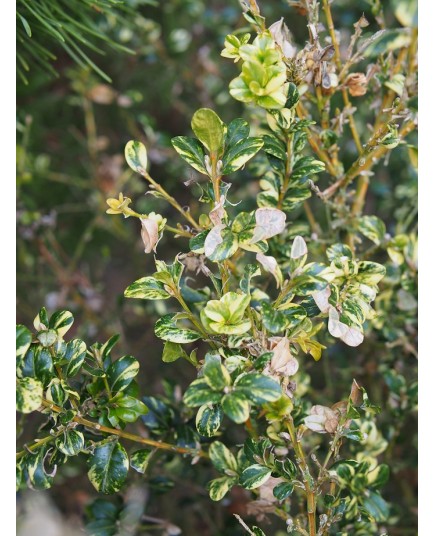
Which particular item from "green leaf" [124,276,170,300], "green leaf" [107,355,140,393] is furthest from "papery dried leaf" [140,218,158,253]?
"green leaf" [107,355,140,393]

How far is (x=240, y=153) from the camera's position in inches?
23.4

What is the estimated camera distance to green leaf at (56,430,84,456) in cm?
60

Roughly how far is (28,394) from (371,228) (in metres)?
0.47

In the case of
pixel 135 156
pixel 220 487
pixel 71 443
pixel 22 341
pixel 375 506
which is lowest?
pixel 375 506

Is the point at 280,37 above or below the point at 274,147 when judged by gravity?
Answer: above

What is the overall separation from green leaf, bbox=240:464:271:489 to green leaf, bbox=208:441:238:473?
6cm

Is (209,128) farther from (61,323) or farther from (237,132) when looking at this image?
(61,323)


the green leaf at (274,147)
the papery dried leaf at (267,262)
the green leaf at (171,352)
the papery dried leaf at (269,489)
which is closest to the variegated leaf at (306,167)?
the green leaf at (274,147)

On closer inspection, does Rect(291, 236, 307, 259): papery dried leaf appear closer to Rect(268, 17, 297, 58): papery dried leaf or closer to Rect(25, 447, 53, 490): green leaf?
Rect(268, 17, 297, 58): papery dried leaf

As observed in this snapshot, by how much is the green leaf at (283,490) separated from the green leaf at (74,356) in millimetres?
235

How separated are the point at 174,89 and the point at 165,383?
2.52 ft

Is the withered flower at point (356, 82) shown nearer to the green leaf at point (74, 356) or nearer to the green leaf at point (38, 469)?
the green leaf at point (74, 356)

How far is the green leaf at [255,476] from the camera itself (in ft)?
2.02

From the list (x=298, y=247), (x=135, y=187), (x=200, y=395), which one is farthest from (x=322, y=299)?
(x=135, y=187)
